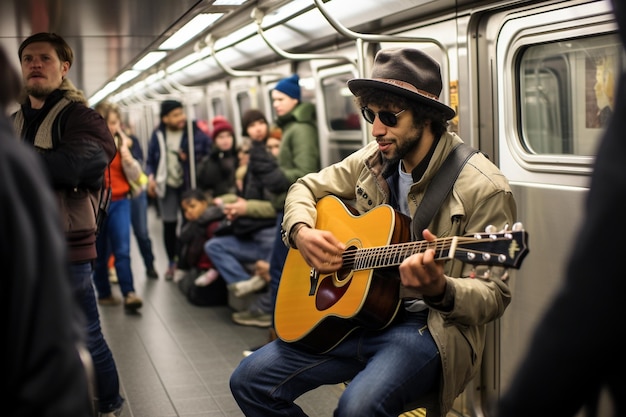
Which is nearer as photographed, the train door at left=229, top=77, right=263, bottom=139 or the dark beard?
the dark beard

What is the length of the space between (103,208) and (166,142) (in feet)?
17.6

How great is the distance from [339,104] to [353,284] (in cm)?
378

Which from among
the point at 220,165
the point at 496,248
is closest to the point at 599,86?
the point at 496,248

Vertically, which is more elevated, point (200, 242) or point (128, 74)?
point (128, 74)

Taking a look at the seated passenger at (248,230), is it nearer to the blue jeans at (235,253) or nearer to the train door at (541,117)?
the blue jeans at (235,253)

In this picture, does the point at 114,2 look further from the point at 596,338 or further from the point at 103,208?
the point at 596,338

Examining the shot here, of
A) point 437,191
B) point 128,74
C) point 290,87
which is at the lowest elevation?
point 437,191

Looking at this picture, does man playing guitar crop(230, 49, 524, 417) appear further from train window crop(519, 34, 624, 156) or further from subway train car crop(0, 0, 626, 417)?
train window crop(519, 34, 624, 156)

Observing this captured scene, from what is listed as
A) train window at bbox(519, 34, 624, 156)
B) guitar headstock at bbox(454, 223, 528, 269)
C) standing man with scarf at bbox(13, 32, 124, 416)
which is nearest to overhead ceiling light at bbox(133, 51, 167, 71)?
standing man with scarf at bbox(13, 32, 124, 416)

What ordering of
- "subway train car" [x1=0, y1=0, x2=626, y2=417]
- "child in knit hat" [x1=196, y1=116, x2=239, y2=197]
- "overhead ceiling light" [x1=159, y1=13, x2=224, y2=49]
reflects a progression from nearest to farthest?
"subway train car" [x1=0, y1=0, x2=626, y2=417]
"overhead ceiling light" [x1=159, y1=13, x2=224, y2=49]
"child in knit hat" [x1=196, y1=116, x2=239, y2=197]

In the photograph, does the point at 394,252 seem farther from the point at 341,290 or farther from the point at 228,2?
the point at 228,2

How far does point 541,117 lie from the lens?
166 inches

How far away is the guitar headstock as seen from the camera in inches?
99.6

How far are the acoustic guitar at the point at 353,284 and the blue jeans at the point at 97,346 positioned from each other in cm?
110
